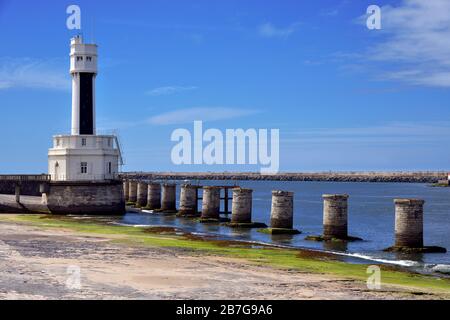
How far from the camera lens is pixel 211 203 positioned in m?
52.5

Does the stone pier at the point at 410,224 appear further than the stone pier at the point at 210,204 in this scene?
No

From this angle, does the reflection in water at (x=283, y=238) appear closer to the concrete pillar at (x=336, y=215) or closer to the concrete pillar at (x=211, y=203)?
the concrete pillar at (x=336, y=215)

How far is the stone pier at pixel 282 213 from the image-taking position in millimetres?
42125

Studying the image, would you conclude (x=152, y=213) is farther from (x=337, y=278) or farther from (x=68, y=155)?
(x=337, y=278)

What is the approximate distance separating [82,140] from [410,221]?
28492 mm

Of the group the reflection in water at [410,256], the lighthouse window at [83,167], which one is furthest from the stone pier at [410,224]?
the lighthouse window at [83,167]

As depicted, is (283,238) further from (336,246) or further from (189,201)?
(189,201)

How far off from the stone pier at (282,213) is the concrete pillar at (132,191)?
124ft

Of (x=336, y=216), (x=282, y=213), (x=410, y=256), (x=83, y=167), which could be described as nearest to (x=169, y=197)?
(x=83, y=167)

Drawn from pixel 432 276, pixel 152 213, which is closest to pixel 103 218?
pixel 152 213

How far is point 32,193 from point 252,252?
99.1ft

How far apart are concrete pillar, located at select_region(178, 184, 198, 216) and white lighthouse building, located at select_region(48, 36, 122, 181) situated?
7.34 metres
